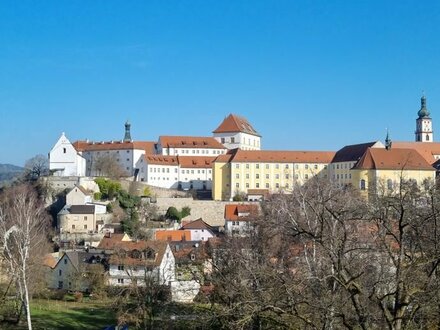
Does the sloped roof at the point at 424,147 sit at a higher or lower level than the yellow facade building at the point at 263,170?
higher

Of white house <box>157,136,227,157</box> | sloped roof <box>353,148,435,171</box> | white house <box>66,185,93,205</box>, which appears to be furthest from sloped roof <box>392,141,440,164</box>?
white house <box>66,185,93,205</box>

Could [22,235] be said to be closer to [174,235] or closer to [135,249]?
[135,249]

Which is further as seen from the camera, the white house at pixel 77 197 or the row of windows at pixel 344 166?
the row of windows at pixel 344 166

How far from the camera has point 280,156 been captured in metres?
68.2

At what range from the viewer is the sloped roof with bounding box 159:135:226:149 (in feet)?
240

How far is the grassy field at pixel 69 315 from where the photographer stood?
25297 mm

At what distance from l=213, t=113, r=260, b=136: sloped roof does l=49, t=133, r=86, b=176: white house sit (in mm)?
20816

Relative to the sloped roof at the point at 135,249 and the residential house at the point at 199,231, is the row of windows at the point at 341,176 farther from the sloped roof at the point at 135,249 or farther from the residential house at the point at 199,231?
the sloped roof at the point at 135,249

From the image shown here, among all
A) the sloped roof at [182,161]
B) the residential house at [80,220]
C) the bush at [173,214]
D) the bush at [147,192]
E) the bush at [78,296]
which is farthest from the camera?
the sloped roof at [182,161]

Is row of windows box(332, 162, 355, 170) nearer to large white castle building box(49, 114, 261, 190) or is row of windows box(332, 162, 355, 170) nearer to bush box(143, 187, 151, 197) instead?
large white castle building box(49, 114, 261, 190)

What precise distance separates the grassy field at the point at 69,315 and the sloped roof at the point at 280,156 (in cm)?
3717

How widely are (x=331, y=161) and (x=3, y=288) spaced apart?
45652 millimetres

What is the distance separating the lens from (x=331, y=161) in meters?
68.8

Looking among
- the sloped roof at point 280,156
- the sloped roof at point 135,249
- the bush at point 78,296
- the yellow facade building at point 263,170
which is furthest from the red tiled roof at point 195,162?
the bush at point 78,296
